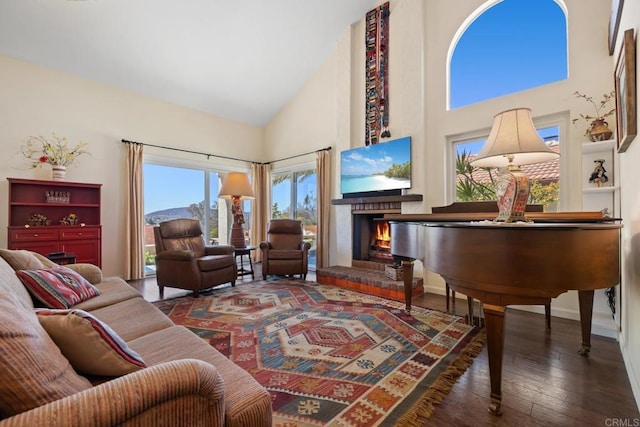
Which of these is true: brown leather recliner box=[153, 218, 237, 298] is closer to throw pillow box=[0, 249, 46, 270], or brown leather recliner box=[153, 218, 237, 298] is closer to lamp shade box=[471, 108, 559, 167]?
throw pillow box=[0, 249, 46, 270]

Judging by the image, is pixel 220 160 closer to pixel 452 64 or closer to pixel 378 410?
pixel 452 64

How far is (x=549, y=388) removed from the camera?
161cm

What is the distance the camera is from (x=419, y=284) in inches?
141

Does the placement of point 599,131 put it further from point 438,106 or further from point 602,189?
point 438,106

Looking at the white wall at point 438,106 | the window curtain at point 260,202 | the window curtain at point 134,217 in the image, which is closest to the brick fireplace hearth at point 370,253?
the white wall at point 438,106

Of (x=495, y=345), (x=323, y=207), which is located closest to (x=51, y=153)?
(x=323, y=207)

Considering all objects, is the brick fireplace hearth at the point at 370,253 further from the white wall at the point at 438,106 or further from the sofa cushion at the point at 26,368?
the sofa cushion at the point at 26,368

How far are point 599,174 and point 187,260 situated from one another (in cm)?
424

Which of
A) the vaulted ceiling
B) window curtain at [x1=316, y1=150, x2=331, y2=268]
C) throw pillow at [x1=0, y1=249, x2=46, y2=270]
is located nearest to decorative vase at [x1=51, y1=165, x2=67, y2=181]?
the vaulted ceiling

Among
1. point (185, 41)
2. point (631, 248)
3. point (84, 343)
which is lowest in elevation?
point (84, 343)

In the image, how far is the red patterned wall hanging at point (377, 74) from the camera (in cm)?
426

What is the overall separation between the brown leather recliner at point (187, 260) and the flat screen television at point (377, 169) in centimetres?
216

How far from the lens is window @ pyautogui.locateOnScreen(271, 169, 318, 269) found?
5559mm

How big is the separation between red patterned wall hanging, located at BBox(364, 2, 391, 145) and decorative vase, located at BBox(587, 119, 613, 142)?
2.24 m
